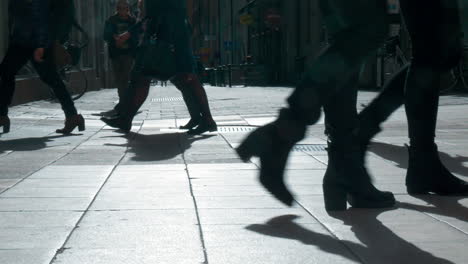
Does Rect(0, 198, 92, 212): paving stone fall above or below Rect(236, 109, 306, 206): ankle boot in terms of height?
below

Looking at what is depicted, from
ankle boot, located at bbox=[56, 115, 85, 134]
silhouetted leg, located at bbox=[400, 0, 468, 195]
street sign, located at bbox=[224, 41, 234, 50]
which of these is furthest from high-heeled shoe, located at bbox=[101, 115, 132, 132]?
street sign, located at bbox=[224, 41, 234, 50]

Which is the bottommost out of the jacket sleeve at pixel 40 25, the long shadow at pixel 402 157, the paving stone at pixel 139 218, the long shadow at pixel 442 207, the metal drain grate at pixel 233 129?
the metal drain grate at pixel 233 129

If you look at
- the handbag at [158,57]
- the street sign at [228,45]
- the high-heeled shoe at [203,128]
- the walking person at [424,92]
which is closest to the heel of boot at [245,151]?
the walking person at [424,92]

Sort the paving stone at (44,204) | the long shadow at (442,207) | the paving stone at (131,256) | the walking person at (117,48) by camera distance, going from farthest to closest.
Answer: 1. the walking person at (117,48)
2. the paving stone at (44,204)
3. the long shadow at (442,207)
4. the paving stone at (131,256)

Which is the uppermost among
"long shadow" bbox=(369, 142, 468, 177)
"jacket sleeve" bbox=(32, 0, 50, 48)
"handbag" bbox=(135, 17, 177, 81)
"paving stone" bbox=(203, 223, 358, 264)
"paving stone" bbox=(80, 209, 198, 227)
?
"jacket sleeve" bbox=(32, 0, 50, 48)

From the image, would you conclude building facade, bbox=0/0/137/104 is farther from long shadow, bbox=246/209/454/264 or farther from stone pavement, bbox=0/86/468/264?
long shadow, bbox=246/209/454/264

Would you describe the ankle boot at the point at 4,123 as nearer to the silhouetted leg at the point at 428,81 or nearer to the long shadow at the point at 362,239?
the silhouetted leg at the point at 428,81

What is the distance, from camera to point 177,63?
986 cm

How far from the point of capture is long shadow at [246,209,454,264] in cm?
344

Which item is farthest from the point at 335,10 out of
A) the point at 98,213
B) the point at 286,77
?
the point at 286,77

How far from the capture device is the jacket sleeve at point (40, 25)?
966cm

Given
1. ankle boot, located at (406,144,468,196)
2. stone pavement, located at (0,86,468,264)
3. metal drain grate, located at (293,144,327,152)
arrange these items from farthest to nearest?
metal drain grate, located at (293,144,327,152), ankle boot, located at (406,144,468,196), stone pavement, located at (0,86,468,264)

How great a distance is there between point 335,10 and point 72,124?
18.7 feet

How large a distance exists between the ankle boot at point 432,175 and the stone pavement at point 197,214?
0.06 m
